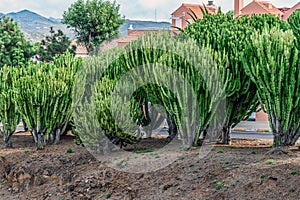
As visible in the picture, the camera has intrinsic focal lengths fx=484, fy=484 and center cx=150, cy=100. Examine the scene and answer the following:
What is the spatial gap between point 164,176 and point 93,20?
31.7 meters

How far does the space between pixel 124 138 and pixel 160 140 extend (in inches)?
86.6

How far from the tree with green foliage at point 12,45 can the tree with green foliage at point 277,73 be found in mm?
22360

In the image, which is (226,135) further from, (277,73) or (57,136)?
(57,136)

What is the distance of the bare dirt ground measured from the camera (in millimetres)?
10070

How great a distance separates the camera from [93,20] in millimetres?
→ 41500

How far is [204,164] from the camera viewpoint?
11453 mm

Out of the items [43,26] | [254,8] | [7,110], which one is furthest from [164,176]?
[43,26]

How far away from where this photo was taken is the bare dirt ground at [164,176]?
33.0 ft

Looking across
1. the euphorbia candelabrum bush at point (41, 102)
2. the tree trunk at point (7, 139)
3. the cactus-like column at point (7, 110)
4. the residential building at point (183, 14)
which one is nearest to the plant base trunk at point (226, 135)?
the euphorbia candelabrum bush at point (41, 102)

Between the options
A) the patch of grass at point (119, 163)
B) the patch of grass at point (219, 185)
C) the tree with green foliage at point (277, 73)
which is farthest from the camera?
the patch of grass at point (119, 163)

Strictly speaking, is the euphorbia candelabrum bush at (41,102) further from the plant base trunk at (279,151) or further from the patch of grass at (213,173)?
the plant base trunk at (279,151)

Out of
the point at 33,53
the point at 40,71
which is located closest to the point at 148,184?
the point at 40,71

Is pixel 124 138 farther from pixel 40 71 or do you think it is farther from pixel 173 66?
pixel 40 71

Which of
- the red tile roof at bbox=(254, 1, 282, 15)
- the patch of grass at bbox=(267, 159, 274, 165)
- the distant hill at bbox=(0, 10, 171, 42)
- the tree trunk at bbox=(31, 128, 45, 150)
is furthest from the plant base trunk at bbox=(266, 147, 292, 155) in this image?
the red tile roof at bbox=(254, 1, 282, 15)
